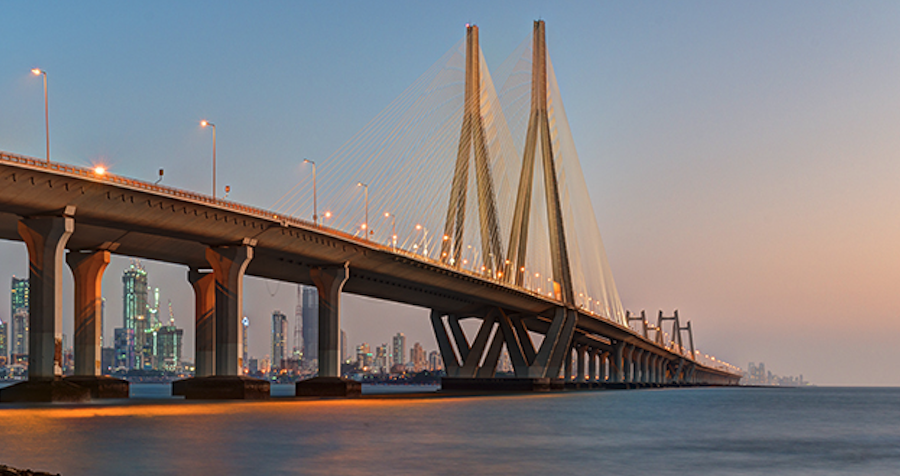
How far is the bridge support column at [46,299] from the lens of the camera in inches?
1785

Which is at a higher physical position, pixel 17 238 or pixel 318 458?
pixel 17 238

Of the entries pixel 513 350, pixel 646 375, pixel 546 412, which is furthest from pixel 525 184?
pixel 646 375

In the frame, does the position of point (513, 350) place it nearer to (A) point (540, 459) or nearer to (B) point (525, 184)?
(B) point (525, 184)

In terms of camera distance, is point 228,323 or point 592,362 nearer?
point 228,323

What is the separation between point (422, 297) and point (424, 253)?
16.2 metres

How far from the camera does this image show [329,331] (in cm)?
6656

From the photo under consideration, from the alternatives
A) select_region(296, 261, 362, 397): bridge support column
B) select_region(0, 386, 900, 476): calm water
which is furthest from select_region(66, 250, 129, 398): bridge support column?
select_region(296, 261, 362, 397): bridge support column

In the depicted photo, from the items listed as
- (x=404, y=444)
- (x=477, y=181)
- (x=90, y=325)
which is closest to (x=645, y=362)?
(x=477, y=181)

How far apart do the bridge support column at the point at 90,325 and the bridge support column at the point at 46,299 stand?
806cm

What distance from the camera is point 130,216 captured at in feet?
163

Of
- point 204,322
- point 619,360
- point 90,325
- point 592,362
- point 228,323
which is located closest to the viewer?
point 90,325

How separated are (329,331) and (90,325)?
15.4 metres

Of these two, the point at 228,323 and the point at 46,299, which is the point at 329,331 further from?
the point at 46,299

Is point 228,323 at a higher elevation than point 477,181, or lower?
lower
